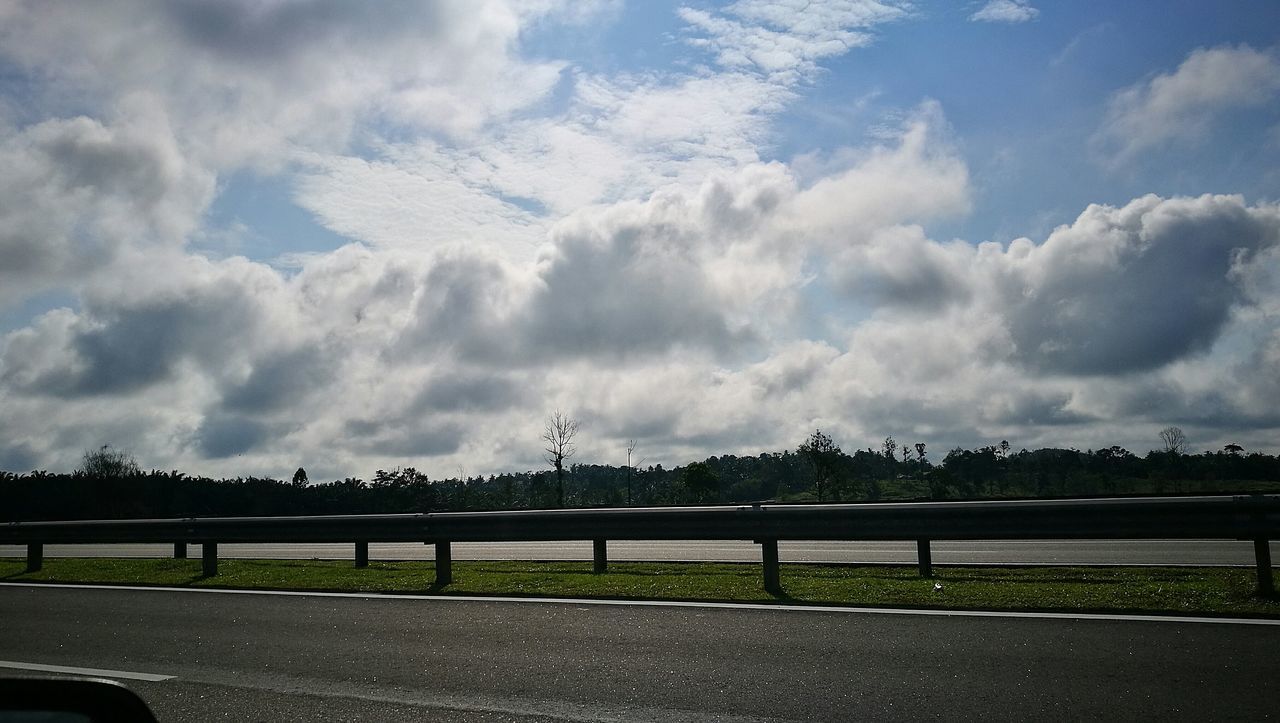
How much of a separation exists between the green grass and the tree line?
2.24m

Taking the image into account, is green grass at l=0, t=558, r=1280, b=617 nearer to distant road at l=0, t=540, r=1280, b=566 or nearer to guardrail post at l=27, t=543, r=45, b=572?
guardrail post at l=27, t=543, r=45, b=572

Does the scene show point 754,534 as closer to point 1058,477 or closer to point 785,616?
point 785,616

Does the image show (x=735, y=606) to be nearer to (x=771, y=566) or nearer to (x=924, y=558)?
(x=771, y=566)

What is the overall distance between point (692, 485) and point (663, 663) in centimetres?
8305

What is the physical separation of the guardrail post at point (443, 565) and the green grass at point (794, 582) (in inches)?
6.5

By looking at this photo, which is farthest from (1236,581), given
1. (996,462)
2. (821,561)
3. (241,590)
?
(996,462)

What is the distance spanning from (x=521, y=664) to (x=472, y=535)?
631 cm

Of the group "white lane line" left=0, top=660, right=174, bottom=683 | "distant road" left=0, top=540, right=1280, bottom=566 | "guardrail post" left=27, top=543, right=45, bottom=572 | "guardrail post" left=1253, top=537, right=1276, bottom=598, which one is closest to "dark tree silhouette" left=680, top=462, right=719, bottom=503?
"distant road" left=0, top=540, right=1280, bottom=566

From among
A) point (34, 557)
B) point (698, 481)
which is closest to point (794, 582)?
point (34, 557)

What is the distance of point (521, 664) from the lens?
22.7 ft

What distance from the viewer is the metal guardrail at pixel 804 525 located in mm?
10164

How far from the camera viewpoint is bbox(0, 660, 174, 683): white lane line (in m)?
6.89

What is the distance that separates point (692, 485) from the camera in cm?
8919

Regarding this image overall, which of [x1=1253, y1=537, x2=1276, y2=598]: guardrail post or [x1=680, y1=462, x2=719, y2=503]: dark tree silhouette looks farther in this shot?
[x1=680, y1=462, x2=719, y2=503]: dark tree silhouette
